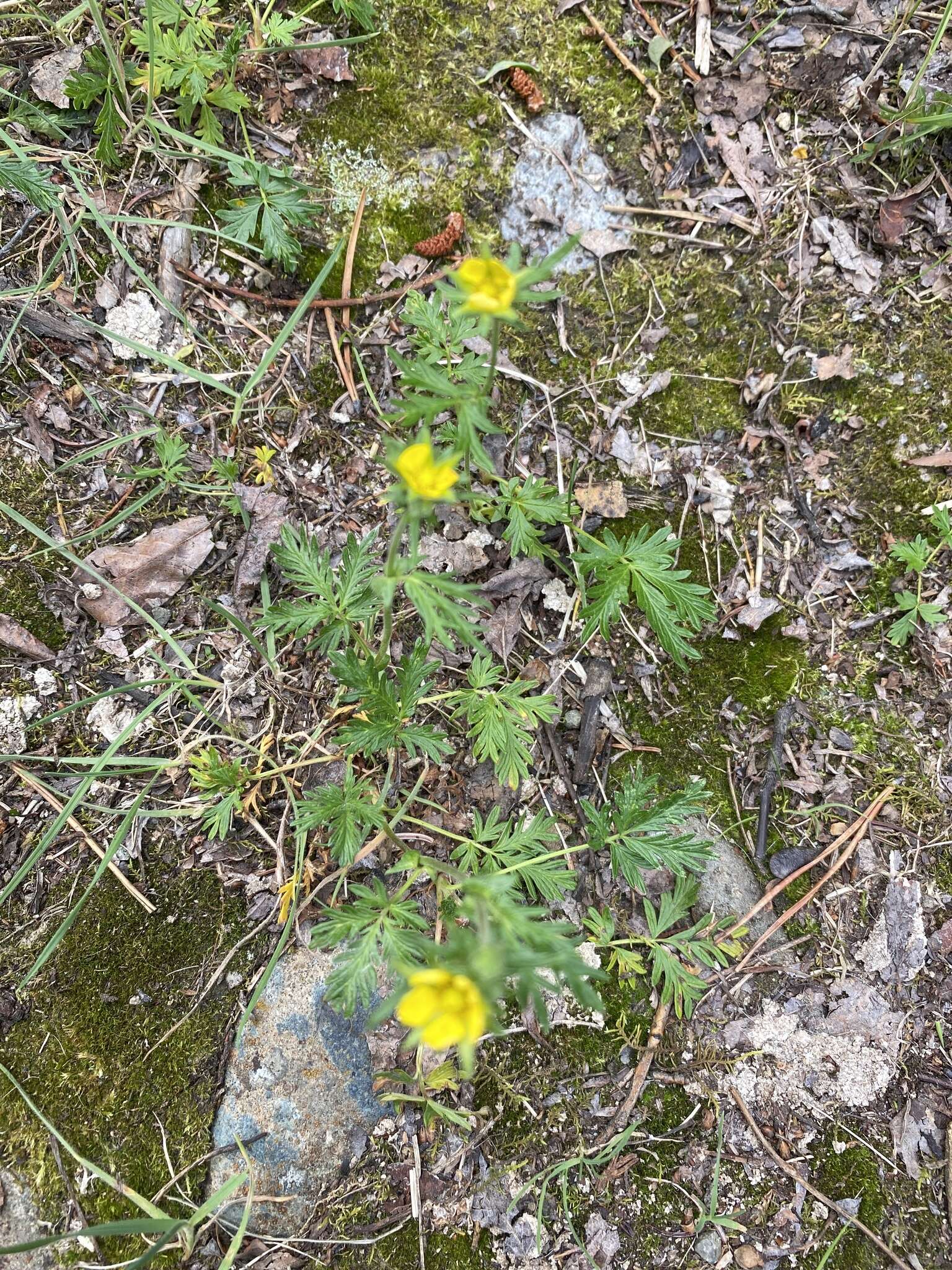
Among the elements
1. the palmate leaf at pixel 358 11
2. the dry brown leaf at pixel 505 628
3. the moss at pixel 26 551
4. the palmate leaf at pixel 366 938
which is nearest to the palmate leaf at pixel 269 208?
the palmate leaf at pixel 358 11

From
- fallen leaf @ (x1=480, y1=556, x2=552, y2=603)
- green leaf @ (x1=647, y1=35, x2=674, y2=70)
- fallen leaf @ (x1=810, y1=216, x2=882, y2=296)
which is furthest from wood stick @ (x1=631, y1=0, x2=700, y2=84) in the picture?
fallen leaf @ (x1=480, y1=556, x2=552, y2=603)

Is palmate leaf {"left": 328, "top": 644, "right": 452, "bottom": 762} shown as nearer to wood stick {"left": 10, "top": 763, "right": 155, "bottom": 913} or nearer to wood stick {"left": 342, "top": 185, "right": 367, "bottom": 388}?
wood stick {"left": 10, "top": 763, "right": 155, "bottom": 913}

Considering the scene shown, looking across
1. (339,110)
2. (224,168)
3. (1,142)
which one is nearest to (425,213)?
(339,110)

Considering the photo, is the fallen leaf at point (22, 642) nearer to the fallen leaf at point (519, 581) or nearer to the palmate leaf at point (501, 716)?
the palmate leaf at point (501, 716)

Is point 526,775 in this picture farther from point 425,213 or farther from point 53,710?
point 425,213

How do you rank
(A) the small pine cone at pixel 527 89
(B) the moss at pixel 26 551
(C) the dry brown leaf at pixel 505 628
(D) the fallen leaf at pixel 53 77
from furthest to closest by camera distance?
(A) the small pine cone at pixel 527 89 < (C) the dry brown leaf at pixel 505 628 < (D) the fallen leaf at pixel 53 77 < (B) the moss at pixel 26 551

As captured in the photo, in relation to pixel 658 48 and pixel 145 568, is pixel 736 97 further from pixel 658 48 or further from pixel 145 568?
pixel 145 568

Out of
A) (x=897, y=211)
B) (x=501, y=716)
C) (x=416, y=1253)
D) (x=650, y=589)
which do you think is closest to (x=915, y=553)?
(x=650, y=589)
